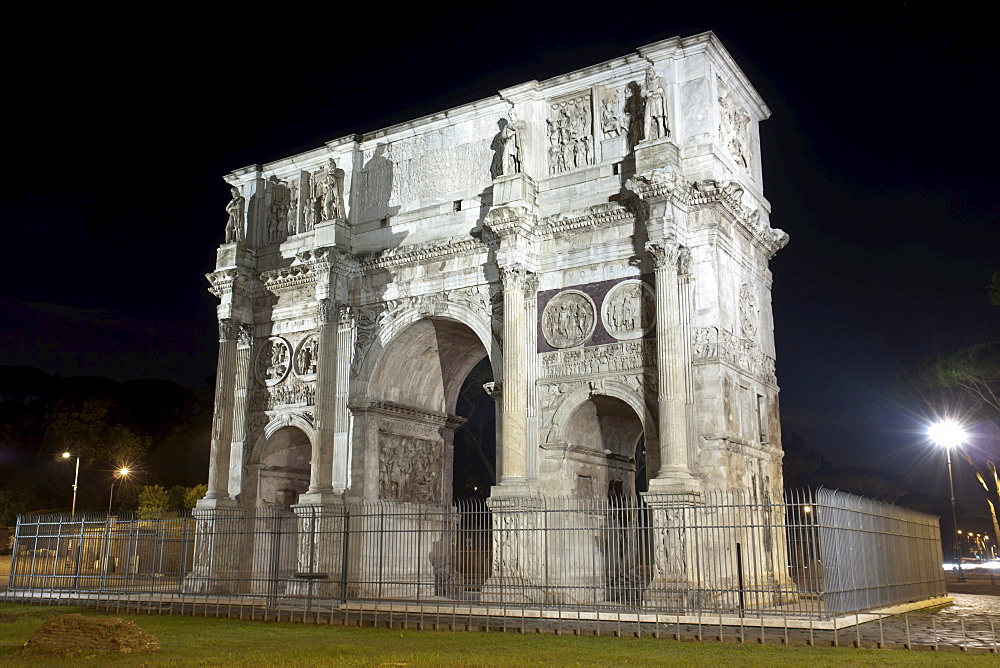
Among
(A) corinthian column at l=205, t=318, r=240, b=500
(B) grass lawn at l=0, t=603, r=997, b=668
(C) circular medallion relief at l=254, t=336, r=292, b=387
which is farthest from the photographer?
(C) circular medallion relief at l=254, t=336, r=292, b=387

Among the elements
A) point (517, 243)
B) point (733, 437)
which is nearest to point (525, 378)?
point (517, 243)

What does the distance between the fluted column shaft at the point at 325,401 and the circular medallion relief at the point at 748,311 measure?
10.2m

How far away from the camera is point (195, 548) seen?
2367 centimetres

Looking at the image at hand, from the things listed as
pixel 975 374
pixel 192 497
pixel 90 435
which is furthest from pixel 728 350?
pixel 90 435

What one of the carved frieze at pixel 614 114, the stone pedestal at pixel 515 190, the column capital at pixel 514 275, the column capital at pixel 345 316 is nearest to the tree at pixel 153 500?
the column capital at pixel 345 316

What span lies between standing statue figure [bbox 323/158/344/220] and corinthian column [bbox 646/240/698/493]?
368 inches

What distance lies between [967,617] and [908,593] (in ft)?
7.57

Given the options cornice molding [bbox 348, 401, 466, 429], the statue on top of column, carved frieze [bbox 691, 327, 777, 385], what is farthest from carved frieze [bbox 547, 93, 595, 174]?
cornice molding [bbox 348, 401, 466, 429]

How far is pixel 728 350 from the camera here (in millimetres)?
19453

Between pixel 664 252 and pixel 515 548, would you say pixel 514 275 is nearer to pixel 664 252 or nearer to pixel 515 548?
pixel 664 252

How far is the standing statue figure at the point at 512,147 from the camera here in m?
21.7

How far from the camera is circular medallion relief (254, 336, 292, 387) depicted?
25562 millimetres

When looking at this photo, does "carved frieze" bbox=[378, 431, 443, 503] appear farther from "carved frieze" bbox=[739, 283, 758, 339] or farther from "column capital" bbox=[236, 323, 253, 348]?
"carved frieze" bbox=[739, 283, 758, 339]

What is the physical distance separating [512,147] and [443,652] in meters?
13.1
